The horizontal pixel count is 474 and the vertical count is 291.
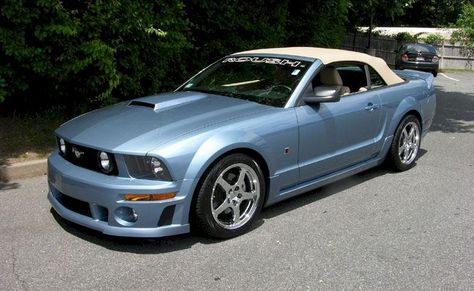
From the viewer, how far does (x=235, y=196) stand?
4.32 metres

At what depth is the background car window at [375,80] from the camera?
5.82 m

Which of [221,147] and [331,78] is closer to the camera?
[221,147]

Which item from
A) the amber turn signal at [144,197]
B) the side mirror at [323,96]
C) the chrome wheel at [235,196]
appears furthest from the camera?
the side mirror at [323,96]

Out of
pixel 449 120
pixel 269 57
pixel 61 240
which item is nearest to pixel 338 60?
pixel 269 57

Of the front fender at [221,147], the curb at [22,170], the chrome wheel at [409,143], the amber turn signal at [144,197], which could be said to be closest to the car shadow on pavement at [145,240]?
the amber turn signal at [144,197]

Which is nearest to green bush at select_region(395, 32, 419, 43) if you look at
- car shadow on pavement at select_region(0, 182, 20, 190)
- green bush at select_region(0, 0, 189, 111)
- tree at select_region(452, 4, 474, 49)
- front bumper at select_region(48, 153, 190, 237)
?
tree at select_region(452, 4, 474, 49)

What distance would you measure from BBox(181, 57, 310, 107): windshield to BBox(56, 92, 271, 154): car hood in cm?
19

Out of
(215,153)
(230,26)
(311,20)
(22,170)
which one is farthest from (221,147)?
(311,20)

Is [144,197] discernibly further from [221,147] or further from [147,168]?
[221,147]

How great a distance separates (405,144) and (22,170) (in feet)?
14.0

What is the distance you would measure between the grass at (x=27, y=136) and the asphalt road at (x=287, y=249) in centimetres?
68

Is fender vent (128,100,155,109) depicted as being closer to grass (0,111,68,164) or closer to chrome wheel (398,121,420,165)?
grass (0,111,68,164)

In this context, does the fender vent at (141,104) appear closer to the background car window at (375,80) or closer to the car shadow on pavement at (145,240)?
the car shadow on pavement at (145,240)

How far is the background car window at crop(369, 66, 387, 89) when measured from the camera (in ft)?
19.1
